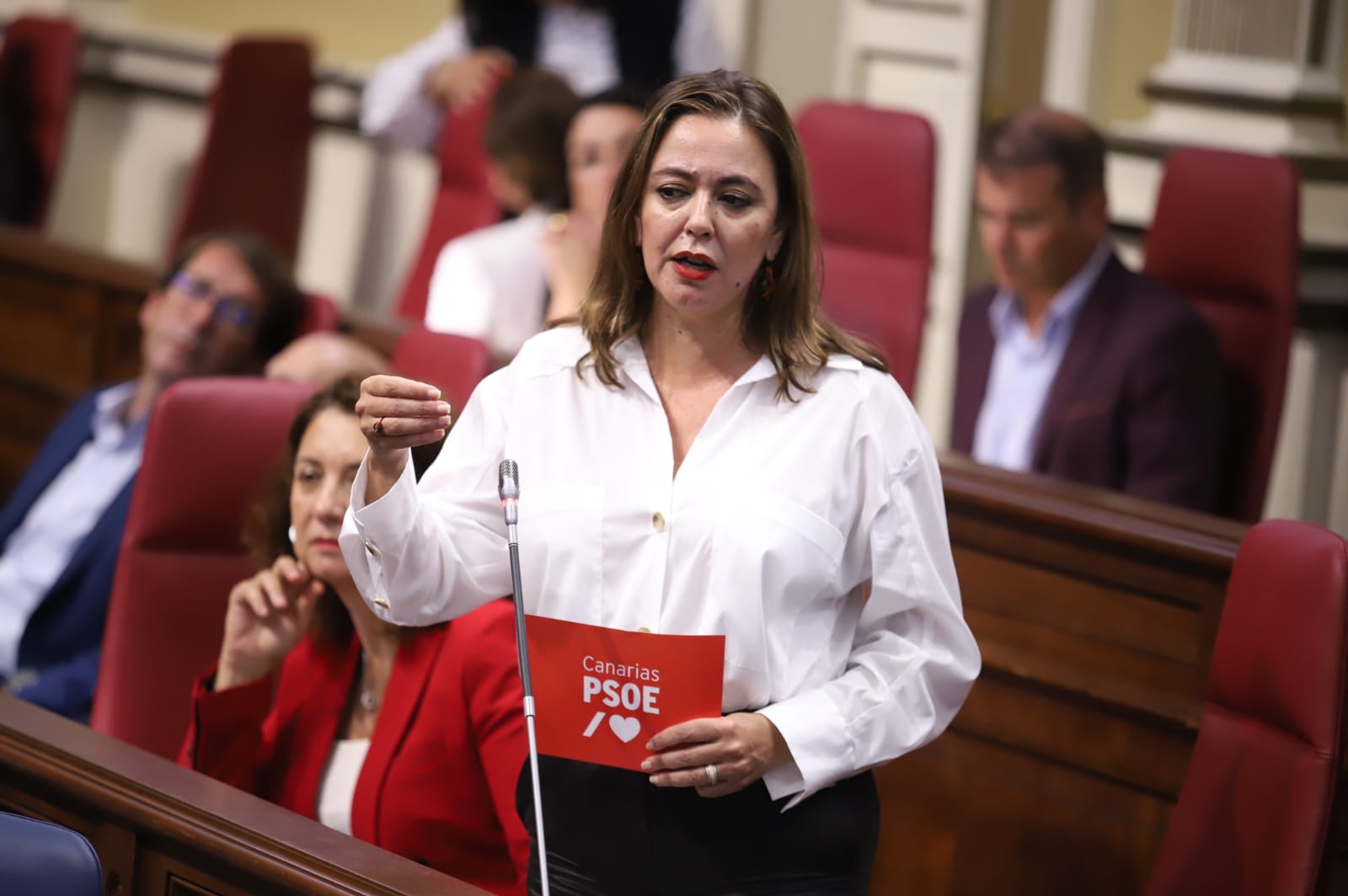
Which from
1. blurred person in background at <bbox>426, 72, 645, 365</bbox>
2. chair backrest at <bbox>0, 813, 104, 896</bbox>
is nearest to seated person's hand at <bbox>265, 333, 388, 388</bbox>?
blurred person in background at <bbox>426, 72, 645, 365</bbox>

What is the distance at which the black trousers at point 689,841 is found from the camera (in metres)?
1.51

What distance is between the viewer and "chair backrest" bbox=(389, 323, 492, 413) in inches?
103

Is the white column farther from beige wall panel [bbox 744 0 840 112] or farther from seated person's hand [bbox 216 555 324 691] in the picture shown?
seated person's hand [bbox 216 555 324 691]

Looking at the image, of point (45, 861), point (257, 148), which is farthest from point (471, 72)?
point (45, 861)

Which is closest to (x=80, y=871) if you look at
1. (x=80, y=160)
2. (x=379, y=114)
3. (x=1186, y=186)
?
(x=1186, y=186)

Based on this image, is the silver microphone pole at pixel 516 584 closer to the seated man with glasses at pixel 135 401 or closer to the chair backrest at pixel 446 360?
the chair backrest at pixel 446 360

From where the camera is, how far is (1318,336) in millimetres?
3557

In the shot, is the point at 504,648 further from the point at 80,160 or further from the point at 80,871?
the point at 80,160

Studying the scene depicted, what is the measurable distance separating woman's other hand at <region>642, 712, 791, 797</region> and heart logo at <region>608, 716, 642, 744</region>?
0.06ft

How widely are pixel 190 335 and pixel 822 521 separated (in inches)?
68.2

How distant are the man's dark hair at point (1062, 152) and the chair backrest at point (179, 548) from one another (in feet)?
A: 4.47

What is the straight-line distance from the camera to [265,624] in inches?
79.7

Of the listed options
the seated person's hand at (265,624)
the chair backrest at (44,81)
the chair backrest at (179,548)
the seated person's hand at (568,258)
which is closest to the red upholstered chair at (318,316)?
the seated person's hand at (568,258)

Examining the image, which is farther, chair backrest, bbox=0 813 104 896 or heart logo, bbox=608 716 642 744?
heart logo, bbox=608 716 642 744
